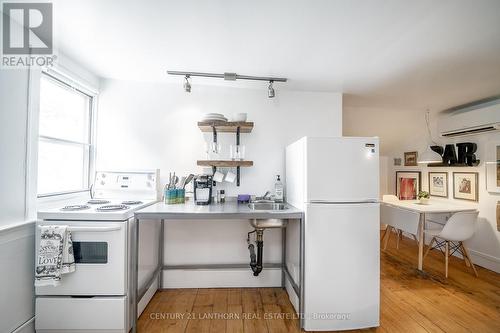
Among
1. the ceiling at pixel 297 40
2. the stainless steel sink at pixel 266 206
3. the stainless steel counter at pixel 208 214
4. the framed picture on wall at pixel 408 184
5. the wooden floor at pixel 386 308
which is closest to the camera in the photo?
the ceiling at pixel 297 40

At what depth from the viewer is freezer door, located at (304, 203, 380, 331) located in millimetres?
1695

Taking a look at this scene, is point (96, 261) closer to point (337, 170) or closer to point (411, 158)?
point (337, 170)

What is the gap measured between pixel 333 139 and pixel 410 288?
2.03 meters

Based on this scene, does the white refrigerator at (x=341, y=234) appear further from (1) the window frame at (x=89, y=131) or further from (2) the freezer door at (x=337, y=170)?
(1) the window frame at (x=89, y=131)

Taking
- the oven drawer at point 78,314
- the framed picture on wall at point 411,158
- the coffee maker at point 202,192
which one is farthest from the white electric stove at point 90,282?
the framed picture on wall at point 411,158

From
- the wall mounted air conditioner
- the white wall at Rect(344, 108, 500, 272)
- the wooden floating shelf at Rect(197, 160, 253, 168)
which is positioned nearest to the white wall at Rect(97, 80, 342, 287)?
the wooden floating shelf at Rect(197, 160, 253, 168)

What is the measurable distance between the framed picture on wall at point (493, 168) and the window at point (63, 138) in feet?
16.6

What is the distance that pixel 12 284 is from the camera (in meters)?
1.43

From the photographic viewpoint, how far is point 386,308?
201 centimetres

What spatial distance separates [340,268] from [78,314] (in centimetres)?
201

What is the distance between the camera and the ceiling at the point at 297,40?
51.2 inches

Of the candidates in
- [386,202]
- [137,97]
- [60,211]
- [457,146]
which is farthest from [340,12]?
[457,146]

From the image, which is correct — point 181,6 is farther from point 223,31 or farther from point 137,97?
point 137,97

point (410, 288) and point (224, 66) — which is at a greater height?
point (224, 66)
